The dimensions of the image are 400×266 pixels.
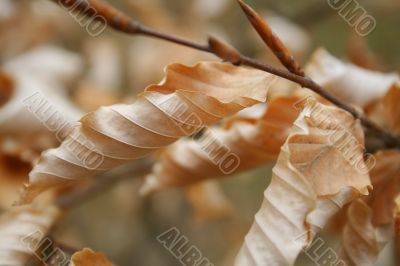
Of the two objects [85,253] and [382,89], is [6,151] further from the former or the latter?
[382,89]

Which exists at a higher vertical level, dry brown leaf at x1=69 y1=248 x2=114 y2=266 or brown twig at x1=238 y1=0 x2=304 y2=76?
brown twig at x1=238 y1=0 x2=304 y2=76

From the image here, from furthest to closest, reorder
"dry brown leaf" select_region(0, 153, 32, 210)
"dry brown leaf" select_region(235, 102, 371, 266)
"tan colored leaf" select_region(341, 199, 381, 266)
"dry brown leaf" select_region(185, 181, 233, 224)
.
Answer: "dry brown leaf" select_region(185, 181, 233, 224) < "dry brown leaf" select_region(0, 153, 32, 210) < "tan colored leaf" select_region(341, 199, 381, 266) < "dry brown leaf" select_region(235, 102, 371, 266)

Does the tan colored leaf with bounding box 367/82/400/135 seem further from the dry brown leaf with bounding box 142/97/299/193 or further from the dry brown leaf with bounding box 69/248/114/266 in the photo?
the dry brown leaf with bounding box 69/248/114/266

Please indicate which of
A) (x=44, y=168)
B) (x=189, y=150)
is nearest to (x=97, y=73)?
(x=189, y=150)

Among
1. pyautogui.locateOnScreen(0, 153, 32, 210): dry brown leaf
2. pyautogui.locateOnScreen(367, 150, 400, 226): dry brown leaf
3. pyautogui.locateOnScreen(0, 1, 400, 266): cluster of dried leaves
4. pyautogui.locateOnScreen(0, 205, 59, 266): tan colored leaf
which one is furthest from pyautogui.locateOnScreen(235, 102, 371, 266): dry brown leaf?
pyautogui.locateOnScreen(0, 153, 32, 210): dry brown leaf

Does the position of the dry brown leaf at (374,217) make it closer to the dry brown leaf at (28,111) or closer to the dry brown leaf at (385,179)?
the dry brown leaf at (385,179)

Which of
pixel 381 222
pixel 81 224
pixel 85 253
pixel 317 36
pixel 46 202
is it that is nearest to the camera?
pixel 85 253
